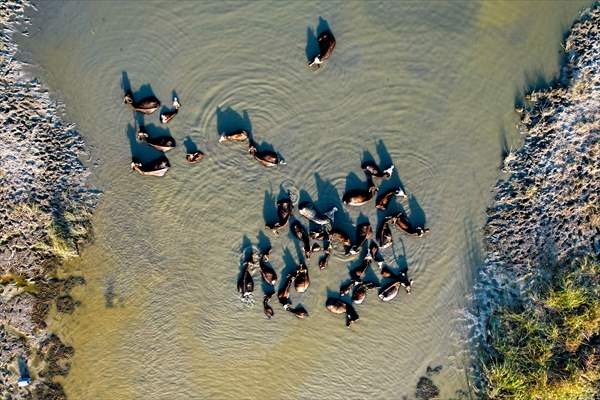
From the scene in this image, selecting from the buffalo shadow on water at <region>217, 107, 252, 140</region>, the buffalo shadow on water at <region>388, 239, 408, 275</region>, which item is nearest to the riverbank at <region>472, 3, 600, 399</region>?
the buffalo shadow on water at <region>388, 239, 408, 275</region>

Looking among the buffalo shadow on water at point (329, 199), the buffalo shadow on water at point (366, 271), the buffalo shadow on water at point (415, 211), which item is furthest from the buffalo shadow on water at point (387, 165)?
the buffalo shadow on water at point (366, 271)

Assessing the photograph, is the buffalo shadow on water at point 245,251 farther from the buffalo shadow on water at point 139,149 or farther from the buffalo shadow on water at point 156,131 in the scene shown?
the buffalo shadow on water at point 156,131

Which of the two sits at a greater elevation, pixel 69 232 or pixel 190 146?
pixel 190 146

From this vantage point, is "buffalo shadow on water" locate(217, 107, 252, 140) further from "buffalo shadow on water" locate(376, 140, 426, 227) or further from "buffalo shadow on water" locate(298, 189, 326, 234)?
"buffalo shadow on water" locate(376, 140, 426, 227)

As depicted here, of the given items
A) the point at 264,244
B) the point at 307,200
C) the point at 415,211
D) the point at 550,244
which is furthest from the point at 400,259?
the point at 550,244

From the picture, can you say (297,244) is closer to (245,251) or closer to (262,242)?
(262,242)
